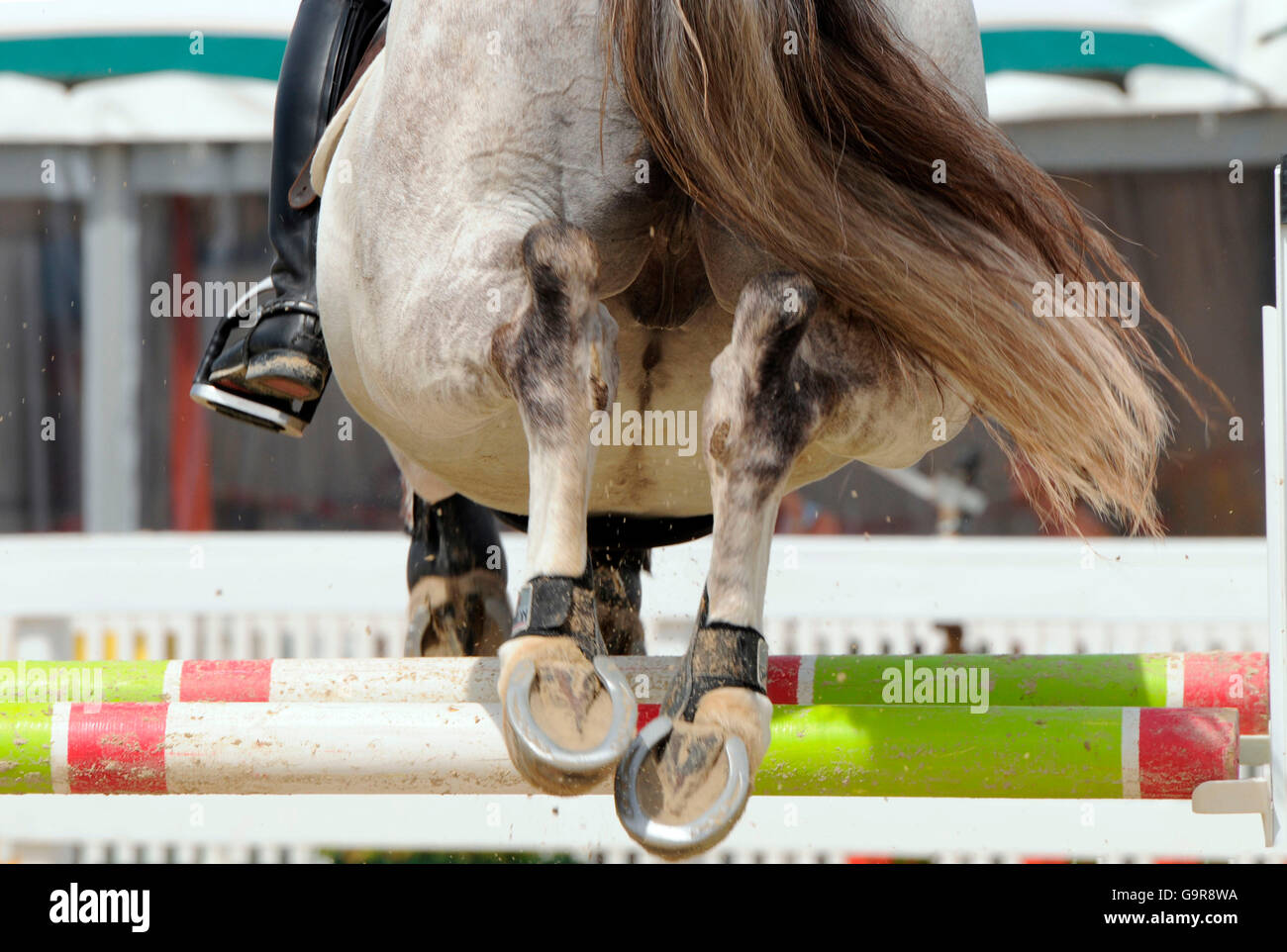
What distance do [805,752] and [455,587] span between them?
→ 117 cm

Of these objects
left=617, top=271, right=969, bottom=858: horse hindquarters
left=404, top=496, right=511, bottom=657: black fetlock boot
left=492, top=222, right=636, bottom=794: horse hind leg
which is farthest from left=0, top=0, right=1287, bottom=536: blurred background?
left=492, top=222, right=636, bottom=794: horse hind leg

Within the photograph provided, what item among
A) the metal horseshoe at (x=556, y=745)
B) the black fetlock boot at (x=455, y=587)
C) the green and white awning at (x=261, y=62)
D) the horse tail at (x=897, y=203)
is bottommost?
the metal horseshoe at (x=556, y=745)

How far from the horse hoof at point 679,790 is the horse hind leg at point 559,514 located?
2 centimetres

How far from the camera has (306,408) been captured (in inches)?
77.6

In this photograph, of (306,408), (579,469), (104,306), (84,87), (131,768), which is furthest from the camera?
(104,306)

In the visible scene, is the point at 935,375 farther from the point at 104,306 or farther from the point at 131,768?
the point at 104,306

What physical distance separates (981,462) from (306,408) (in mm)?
3928

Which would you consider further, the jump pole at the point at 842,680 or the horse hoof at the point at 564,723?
the jump pole at the point at 842,680

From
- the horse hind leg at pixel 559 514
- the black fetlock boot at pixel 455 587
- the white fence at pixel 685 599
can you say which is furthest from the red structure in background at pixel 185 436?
the horse hind leg at pixel 559 514

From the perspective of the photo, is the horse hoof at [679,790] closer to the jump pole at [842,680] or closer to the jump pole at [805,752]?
the jump pole at [805,752]

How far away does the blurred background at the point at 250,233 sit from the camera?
4.71 metres

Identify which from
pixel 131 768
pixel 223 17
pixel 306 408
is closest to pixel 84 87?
pixel 223 17

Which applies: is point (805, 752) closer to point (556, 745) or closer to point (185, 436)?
point (556, 745)

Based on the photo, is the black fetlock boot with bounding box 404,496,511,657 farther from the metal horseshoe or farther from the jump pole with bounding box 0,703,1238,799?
the metal horseshoe
